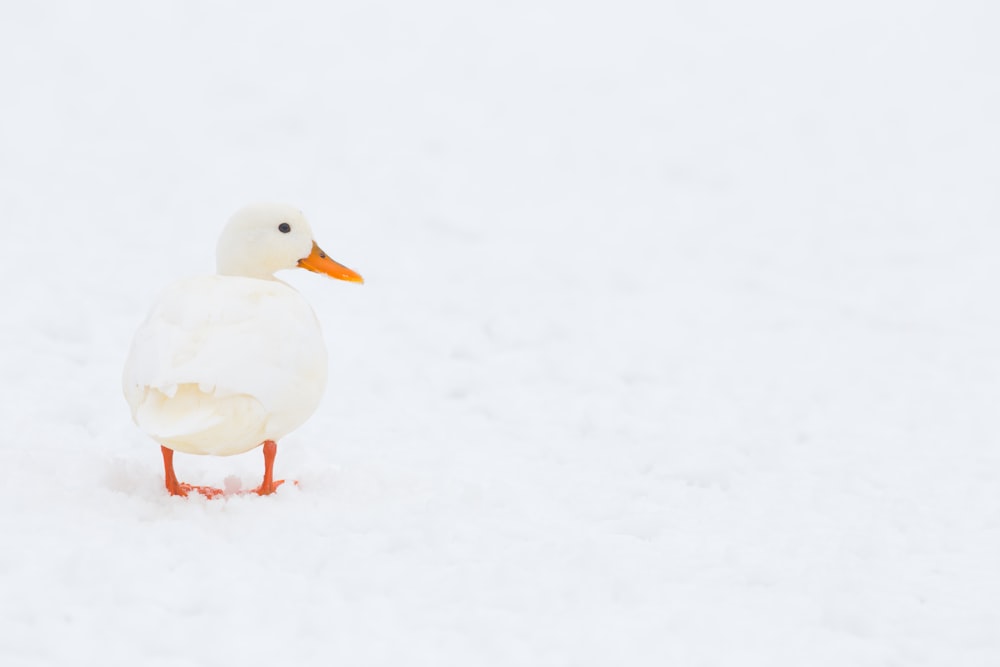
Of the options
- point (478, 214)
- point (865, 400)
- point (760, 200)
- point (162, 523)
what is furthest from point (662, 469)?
point (760, 200)

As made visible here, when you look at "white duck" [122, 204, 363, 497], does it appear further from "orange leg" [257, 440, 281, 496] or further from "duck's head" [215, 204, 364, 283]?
"duck's head" [215, 204, 364, 283]

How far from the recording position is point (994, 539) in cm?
442

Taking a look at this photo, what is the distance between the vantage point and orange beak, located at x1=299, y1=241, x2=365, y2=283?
14.4 ft

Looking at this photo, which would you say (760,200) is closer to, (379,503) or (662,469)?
(662,469)

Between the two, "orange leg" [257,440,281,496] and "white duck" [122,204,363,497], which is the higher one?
"white duck" [122,204,363,497]

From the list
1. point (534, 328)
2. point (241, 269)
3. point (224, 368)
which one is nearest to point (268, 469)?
point (224, 368)

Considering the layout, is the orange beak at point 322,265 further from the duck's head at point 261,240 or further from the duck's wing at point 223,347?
the duck's wing at point 223,347

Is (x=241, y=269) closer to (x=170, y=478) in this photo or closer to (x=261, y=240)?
(x=261, y=240)

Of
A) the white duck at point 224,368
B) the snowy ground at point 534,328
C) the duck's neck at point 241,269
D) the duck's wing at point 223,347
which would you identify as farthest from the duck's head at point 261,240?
the snowy ground at point 534,328

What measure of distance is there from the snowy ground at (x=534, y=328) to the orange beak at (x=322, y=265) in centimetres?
77

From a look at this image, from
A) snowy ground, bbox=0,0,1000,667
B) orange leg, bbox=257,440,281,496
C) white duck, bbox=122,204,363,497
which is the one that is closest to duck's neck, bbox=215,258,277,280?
white duck, bbox=122,204,363,497

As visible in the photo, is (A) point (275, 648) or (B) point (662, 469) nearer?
Result: (A) point (275, 648)

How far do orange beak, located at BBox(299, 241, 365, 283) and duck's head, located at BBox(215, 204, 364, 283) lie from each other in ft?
0.24

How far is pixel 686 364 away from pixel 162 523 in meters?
3.72
